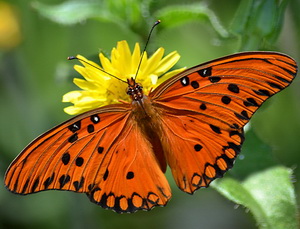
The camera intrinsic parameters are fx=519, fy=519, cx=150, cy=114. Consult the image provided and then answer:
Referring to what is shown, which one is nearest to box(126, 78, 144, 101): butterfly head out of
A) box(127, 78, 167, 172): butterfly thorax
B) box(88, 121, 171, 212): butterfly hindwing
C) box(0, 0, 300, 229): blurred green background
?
box(127, 78, 167, 172): butterfly thorax

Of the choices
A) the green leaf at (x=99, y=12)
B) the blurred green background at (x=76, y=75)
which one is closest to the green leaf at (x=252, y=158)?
the blurred green background at (x=76, y=75)

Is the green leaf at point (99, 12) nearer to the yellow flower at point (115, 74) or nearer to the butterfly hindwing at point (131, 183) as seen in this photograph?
the yellow flower at point (115, 74)

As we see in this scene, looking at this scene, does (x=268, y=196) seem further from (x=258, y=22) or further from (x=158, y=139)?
(x=258, y=22)

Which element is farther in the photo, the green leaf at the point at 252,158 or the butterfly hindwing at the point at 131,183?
the green leaf at the point at 252,158

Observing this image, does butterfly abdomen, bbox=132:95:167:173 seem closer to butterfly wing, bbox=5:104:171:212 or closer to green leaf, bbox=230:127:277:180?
butterfly wing, bbox=5:104:171:212

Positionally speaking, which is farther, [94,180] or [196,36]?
[196,36]

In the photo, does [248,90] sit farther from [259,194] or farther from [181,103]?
[259,194]

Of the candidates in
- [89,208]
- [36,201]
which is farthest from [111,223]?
[36,201]
